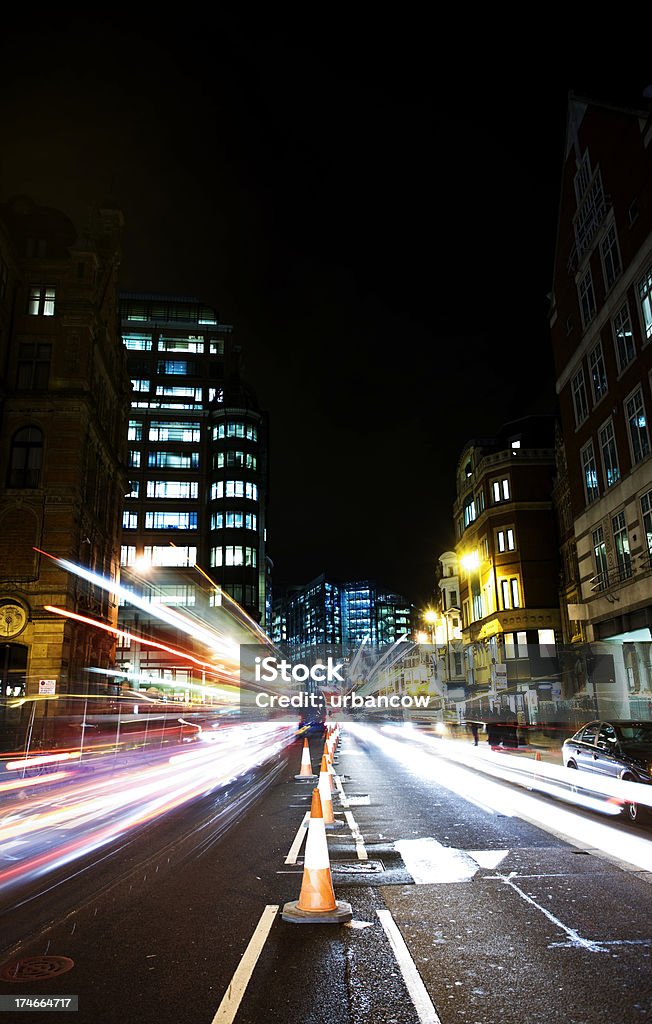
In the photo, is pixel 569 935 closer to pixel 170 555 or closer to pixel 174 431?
pixel 170 555

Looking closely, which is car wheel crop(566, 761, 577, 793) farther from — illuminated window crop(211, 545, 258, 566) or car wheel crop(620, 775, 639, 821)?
illuminated window crop(211, 545, 258, 566)

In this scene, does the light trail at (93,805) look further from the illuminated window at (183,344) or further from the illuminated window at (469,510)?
the illuminated window at (183,344)

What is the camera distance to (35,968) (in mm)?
5113

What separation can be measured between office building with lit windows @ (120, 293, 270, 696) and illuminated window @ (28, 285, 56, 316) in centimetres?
3757

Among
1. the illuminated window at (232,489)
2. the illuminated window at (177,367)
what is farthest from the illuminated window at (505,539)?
the illuminated window at (177,367)

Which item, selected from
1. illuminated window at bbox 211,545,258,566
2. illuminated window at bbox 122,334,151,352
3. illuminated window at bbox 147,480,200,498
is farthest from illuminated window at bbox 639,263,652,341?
illuminated window at bbox 122,334,151,352

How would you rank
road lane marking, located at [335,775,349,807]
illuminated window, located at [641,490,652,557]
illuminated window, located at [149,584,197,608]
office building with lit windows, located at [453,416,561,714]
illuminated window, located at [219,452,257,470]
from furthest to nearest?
illuminated window, located at [219,452,257,470]
illuminated window, located at [149,584,197,608]
office building with lit windows, located at [453,416,561,714]
illuminated window, located at [641,490,652,557]
road lane marking, located at [335,775,349,807]

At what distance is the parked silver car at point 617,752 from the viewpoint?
37.9 feet

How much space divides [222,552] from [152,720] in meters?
53.7

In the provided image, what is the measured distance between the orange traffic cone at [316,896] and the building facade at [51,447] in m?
29.0

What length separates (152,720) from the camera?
3084 centimetres

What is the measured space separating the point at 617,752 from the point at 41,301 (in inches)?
1616

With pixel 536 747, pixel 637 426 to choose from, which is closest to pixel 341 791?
pixel 536 747

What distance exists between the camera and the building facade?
122ft
